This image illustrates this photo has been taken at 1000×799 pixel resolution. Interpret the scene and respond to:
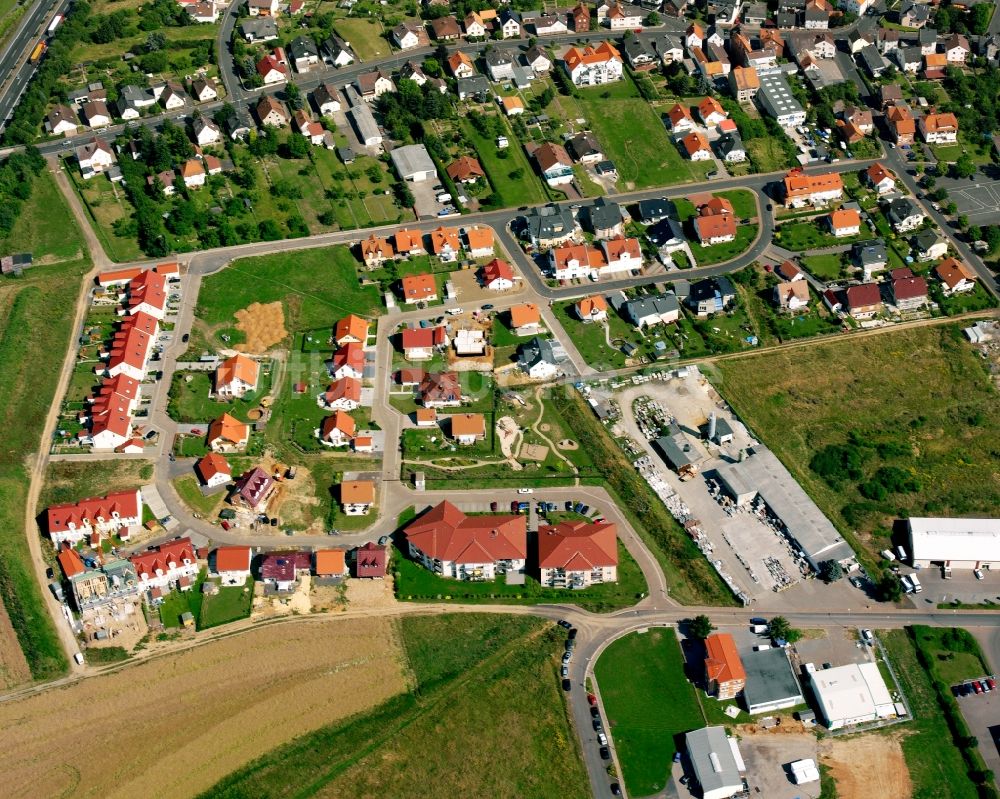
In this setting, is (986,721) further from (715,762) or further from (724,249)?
(724,249)

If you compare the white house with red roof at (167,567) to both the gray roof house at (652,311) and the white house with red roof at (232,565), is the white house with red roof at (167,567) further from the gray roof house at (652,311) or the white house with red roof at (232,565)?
the gray roof house at (652,311)

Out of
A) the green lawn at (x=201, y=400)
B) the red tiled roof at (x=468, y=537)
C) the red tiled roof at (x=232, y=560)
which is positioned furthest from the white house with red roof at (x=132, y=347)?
the red tiled roof at (x=468, y=537)

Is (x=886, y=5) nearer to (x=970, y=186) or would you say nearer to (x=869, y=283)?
(x=970, y=186)

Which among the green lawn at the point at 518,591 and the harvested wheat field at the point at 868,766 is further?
the green lawn at the point at 518,591

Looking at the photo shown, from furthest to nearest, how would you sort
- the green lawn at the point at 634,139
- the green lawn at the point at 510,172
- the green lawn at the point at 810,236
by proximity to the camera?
the green lawn at the point at 634,139 < the green lawn at the point at 510,172 < the green lawn at the point at 810,236

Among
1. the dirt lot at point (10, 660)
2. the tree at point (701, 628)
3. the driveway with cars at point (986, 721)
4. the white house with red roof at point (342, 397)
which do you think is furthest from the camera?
the white house with red roof at point (342, 397)

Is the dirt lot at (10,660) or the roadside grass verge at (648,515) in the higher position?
the dirt lot at (10,660)

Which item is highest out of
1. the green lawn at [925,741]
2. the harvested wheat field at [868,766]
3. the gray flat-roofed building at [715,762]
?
the gray flat-roofed building at [715,762]
